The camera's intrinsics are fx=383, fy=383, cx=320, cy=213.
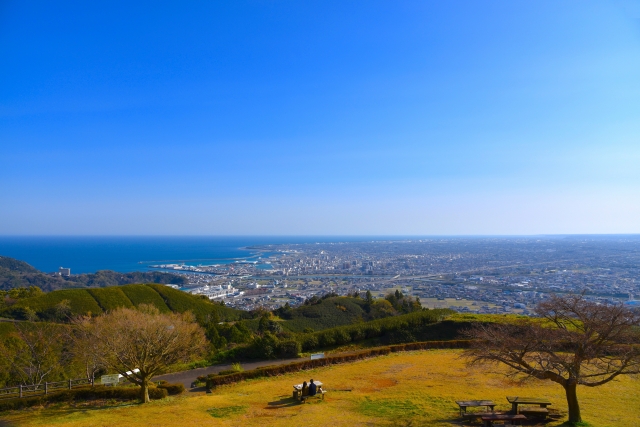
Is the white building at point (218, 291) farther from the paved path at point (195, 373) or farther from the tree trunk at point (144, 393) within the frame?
the tree trunk at point (144, 393)

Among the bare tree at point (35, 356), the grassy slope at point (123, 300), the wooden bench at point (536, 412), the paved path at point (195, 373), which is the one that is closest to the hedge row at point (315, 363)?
the paved path at point (195, 373)

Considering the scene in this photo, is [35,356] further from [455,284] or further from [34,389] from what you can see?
[455,284]

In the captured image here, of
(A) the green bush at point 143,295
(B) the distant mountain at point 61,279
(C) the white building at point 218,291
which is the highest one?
(A) the green bush at point 143,295

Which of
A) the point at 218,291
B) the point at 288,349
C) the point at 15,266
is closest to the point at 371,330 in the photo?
the point at 288,349

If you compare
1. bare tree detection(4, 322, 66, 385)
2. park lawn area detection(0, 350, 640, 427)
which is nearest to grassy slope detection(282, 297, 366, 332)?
bare tree detection(4, 322, 66, 385)

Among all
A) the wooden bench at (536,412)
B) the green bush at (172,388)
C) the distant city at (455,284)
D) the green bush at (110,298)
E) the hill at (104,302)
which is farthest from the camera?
the distant city at (455,284)
